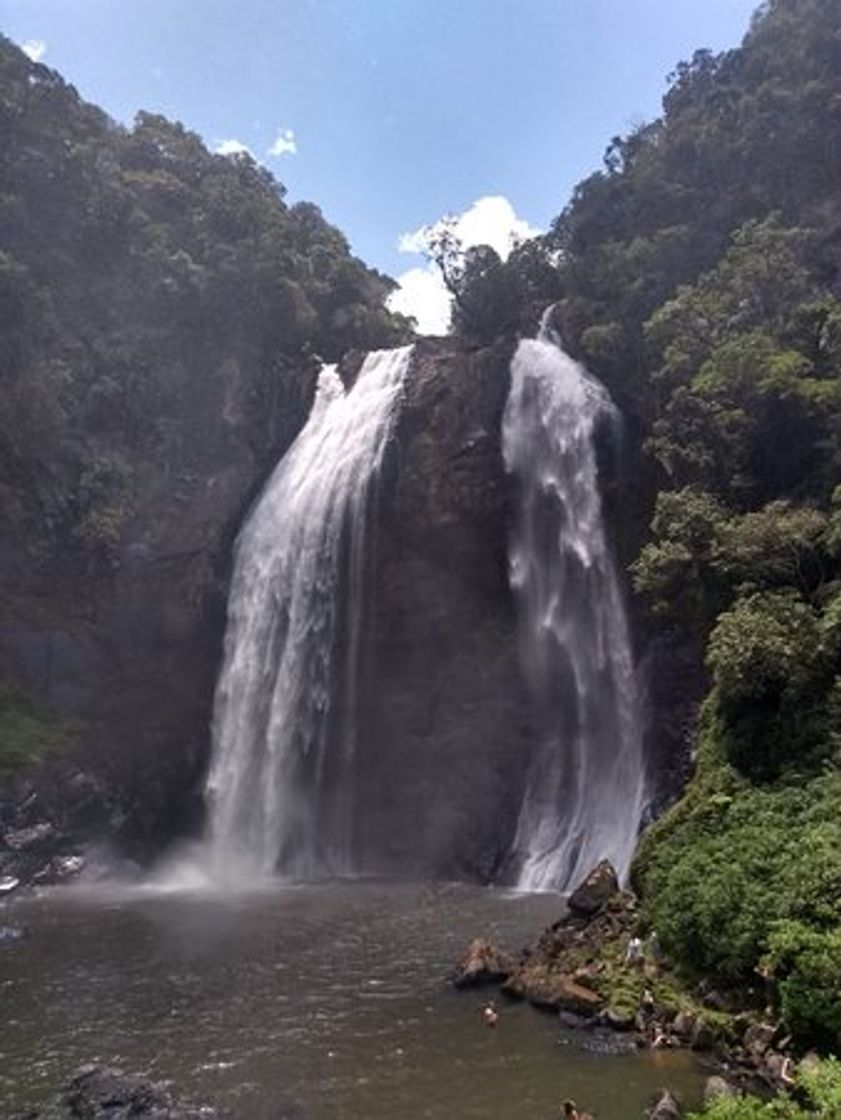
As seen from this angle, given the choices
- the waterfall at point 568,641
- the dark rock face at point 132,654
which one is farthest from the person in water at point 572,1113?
the dark rock face at point 132,654

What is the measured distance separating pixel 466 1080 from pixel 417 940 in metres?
8.19

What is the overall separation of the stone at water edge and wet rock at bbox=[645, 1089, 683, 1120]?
6719 mm

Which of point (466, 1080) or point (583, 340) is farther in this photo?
point (583, 340)

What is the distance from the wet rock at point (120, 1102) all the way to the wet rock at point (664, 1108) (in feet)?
17.4

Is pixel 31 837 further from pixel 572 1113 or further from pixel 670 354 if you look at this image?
pixel 670 354

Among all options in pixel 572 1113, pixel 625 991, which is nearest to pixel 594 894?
pixel 625 991

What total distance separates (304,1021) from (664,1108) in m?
6.52

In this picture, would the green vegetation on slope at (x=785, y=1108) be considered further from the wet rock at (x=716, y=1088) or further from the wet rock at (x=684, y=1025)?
the wet rock at (x=684, y=1025)

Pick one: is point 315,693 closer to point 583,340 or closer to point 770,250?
point 583,340

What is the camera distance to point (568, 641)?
110 feet

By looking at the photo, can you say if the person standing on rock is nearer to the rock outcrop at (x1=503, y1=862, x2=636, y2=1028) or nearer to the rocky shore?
the rocky shore

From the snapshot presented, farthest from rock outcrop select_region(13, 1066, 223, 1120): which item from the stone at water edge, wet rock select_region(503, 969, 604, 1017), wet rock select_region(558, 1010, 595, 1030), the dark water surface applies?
the stone at water edge

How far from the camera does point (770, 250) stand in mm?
39156

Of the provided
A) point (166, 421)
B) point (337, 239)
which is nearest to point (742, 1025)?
point (166, 421)
